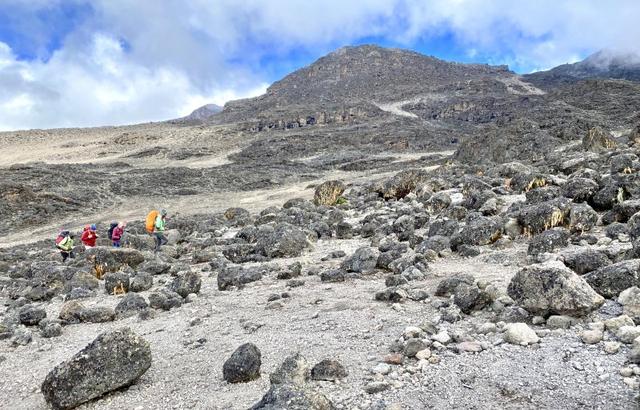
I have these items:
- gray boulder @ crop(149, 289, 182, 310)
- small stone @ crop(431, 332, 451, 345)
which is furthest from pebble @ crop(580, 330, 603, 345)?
gray boulder @ crop(149, 289, 182, 310)

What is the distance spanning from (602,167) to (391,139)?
43.7 meters

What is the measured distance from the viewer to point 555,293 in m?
4.79

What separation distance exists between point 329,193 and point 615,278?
51.0ft

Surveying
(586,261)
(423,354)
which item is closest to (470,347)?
(423,354)

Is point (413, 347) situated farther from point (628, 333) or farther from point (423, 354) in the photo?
point (628, 333)

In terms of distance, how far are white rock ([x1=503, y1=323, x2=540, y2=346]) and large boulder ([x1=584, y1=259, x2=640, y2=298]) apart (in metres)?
0.99

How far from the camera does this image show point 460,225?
10070mm

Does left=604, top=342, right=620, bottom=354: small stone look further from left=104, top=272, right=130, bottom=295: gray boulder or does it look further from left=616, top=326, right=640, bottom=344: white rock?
left=104, top=272, right=130, bottom=295: gray boulder

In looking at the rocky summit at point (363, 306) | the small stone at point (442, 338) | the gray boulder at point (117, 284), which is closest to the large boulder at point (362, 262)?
the rocky summit at point (363, 306)

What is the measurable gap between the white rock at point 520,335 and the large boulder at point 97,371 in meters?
3.27

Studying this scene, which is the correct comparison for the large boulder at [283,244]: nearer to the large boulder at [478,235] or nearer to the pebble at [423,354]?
the large boulder at [478,235]

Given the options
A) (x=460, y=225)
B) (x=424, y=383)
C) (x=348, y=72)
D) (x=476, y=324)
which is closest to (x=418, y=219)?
(x=460, y=225)

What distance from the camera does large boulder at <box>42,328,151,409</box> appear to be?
454cm

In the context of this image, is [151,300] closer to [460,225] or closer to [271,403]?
[271,403]
